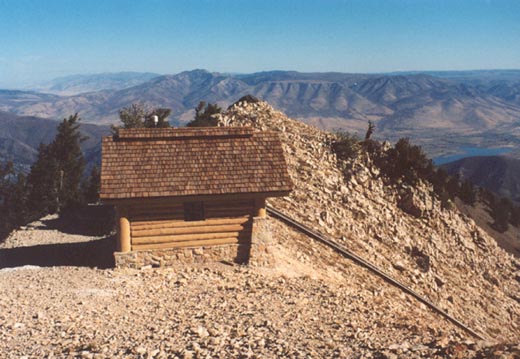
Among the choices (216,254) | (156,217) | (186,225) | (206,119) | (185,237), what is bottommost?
(216,254)

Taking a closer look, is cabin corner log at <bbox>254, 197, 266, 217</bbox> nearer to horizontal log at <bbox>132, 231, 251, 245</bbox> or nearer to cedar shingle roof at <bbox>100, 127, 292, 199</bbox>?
cedar shingle roof at <bbox>100, 127, 292, 199</bbox>

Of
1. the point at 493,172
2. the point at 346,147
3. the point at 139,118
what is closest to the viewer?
the point at 346,147

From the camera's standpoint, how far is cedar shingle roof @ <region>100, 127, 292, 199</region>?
14.2 metres

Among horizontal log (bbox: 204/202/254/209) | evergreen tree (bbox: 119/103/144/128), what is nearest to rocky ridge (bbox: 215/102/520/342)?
horizontal log (bbox: 204/202/254/209)

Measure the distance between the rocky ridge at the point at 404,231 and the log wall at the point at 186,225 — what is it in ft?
16.3

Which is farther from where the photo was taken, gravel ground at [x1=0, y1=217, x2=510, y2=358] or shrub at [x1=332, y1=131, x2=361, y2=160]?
shrub at [x1=332, y1=131, x2=361, y2=160]

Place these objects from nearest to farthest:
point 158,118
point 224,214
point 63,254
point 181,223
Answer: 1. point 181,223
2. point 224,214
3. point 63,254
4. point 158,118

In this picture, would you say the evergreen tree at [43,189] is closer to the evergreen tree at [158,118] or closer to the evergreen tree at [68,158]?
the evergreen tree at [68,158]

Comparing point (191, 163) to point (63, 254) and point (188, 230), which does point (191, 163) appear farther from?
point (63, 254)

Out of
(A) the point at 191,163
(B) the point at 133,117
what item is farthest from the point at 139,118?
(A) the point at 191,163

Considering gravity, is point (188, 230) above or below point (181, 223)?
below

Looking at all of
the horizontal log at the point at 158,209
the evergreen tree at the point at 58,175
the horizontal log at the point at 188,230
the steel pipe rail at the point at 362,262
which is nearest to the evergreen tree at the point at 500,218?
the steel pipe rail at the point at 362,262

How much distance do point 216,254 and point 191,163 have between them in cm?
316

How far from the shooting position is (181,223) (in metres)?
14.7
